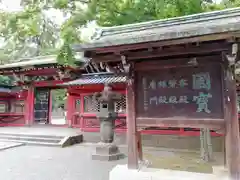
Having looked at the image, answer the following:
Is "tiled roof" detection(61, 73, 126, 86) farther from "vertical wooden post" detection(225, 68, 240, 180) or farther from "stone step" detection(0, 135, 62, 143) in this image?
"vertical wooden post" detection(225, 68, 240, 180)

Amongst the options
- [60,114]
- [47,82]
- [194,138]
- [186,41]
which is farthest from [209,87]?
[60,114]

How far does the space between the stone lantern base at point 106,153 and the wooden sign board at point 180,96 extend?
3.44 metres

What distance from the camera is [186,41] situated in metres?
3.38

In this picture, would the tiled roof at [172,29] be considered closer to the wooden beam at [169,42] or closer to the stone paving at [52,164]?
→ the wooden beam at [169,42]

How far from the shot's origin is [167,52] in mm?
3955

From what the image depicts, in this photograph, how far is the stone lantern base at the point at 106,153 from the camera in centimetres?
732

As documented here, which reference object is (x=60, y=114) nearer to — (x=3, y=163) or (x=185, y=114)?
(x=3, y=163)

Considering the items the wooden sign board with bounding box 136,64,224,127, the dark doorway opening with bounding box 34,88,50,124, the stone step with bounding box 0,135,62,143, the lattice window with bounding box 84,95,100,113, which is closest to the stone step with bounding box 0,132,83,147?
the stone step with bounding box 0,135,62,143

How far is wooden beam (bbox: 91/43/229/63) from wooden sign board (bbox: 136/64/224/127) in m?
0.34

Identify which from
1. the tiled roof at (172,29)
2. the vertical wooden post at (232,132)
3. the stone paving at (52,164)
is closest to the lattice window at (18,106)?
the stone paving at (52,164)

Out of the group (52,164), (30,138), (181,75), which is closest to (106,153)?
(52,164)

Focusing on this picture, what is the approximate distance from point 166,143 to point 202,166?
325 centimetres

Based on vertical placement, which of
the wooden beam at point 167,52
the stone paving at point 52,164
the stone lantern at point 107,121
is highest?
the wooden beam at point 167,52

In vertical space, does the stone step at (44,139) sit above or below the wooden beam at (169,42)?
below
